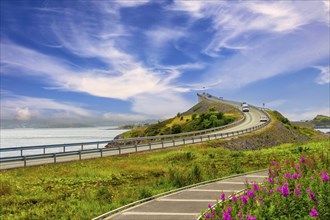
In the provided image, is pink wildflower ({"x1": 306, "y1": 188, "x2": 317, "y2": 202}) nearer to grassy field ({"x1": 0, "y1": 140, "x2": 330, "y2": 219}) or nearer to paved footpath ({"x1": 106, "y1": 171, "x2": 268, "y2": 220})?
paved footpath ({"x1": 106, "y1": 171, "x2": 268, "y2": 220})

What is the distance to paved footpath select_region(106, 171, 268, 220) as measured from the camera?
1091 centimetres

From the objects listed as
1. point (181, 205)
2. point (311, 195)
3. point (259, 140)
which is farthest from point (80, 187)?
point (259, 140)

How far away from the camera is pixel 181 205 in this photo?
12.2m

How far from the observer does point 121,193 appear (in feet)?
49.0

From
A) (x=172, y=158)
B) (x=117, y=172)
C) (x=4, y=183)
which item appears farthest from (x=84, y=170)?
(x=172, y=158)

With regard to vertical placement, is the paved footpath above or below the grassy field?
below

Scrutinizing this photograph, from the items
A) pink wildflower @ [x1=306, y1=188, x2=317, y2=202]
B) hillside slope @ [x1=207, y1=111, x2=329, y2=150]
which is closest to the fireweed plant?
pink wildflower @ [x1=306, y1=188, x2=317, y2=202]

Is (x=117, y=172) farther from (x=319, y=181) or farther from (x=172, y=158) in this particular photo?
(x=319, y=181)

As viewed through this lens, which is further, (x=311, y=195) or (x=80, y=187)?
(x=80, y=187)

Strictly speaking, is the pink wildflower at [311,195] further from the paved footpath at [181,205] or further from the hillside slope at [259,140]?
the hillside slope at [259,140]

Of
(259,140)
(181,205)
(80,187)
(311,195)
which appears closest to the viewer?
(311,195)

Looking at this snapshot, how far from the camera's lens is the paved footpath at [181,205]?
10.9 metres

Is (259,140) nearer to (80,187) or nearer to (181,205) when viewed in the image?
(80,187)

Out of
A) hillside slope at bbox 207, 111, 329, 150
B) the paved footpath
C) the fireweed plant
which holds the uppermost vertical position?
hillside slope at bbox 207, 111, 329, 150
